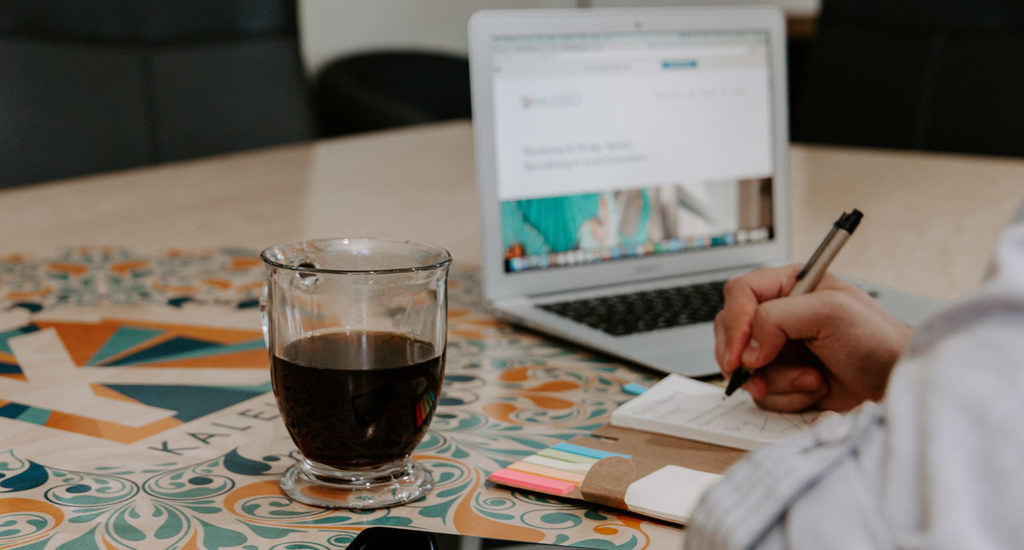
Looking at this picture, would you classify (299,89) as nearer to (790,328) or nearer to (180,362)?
(180,362)

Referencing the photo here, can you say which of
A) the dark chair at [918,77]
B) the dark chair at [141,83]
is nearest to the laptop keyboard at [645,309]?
the dark chair at [141,83]

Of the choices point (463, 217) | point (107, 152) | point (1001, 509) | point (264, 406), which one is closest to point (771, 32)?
point (463, 217)

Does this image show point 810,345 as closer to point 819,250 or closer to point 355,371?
point 819,250

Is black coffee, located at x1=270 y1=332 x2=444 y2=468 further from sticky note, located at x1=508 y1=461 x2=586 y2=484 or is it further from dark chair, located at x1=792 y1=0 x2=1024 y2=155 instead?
dark chair, located at x1=792 y1=0 x2=1024 y2=155

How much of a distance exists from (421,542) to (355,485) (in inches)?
3.6

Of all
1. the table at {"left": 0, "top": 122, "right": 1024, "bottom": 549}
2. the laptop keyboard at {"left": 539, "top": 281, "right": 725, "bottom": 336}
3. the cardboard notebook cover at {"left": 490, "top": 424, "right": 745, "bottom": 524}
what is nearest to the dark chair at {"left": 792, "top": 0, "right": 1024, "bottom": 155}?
the table at {"left": 0, "top": 122, "right": 1024, "bottom": 549}

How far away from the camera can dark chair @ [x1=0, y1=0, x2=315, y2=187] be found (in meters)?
1.90

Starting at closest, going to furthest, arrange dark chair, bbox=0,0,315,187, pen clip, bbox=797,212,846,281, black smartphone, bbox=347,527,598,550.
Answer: black smartphone, bbox=347,527,598,550
pen clip, bbox=797,212,846,281
dark chair, bbox=0,0,315,187

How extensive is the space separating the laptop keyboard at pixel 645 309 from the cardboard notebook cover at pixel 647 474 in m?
0.22

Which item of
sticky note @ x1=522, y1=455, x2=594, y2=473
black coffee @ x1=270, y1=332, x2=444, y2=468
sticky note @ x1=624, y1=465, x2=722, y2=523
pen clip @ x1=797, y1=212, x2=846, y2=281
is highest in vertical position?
pen clip @ x1=797, y1=212, x2=846, y2=281

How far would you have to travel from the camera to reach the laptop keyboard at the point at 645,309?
0.84m

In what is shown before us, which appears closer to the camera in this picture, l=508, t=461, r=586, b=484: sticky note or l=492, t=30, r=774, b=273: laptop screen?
l=508, t=461, r=586, b=484: sticky note

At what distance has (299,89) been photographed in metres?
2.38

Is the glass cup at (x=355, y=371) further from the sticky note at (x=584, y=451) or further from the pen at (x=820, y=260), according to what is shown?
the pen at (x=820, y=260)
